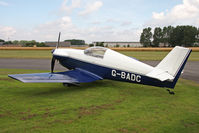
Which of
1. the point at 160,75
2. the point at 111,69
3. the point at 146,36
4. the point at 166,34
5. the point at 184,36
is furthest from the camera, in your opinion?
the point at 146,36

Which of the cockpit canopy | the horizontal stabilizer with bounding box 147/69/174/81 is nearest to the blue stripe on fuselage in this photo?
the horizontal stabilizer with bounding box 147/69/174/81

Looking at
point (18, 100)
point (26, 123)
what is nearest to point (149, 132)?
point (26, 123)

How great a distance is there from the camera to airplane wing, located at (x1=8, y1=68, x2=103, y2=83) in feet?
27.1

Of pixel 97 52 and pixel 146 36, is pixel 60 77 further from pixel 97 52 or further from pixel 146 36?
pixel 146 36

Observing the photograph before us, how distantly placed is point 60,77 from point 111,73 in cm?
261

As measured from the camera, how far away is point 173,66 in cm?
827

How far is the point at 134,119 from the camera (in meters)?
5.74

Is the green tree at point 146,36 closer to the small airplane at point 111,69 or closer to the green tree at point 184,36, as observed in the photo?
A: the green tree at point 184,36

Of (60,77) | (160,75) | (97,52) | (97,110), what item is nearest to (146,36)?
(97,52)

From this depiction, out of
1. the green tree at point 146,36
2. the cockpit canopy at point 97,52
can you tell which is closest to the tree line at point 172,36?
the green tree at point 146,36

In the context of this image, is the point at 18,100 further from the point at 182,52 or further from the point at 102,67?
the point at 182,52

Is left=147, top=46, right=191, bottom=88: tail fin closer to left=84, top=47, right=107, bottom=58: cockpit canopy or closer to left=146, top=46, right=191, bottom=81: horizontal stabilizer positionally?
left=146, top=46, right=191, bottom=81: horizontal stabilizer

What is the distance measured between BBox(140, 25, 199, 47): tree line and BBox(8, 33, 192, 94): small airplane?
10076 cm

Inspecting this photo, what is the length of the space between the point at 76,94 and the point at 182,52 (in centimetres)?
511
